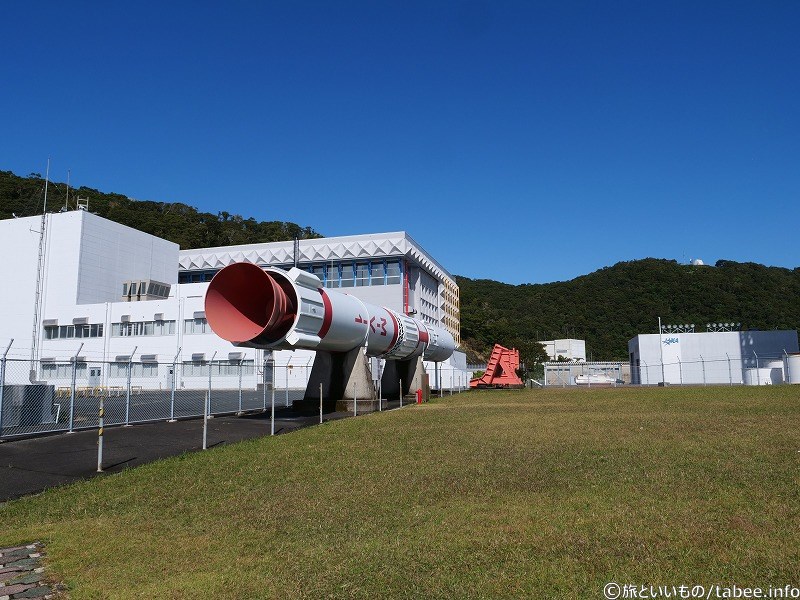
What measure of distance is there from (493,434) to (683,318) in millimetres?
97374

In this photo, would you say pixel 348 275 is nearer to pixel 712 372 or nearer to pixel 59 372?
pixel 59 372

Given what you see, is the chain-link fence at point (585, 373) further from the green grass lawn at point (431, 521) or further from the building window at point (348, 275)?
the green grass lawn at point (431, 521)

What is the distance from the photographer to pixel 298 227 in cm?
11525

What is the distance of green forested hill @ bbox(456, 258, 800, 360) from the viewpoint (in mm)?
95500

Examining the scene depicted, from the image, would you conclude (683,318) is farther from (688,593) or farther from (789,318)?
(688,593)

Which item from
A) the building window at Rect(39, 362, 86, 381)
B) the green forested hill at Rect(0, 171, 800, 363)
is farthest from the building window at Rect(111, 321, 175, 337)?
the green forested hill at Rect(0, 171, 800, 363)

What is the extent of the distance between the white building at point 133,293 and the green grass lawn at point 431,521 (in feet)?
124

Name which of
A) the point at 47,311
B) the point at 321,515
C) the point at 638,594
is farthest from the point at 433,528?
the point at 47,311

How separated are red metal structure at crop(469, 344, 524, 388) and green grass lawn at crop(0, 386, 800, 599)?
1160 inches

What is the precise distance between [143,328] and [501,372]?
33021 mm

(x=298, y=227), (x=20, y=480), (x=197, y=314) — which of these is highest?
(x=298, y=227)

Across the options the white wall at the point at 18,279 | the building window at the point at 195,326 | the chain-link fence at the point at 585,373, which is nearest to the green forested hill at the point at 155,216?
the white wall at the point at 18,279

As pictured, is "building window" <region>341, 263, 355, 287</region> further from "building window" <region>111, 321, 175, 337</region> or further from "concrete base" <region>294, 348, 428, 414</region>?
"concrete base" <region>294, 348, 428, 414</region>

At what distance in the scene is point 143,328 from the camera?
5469 cm
